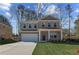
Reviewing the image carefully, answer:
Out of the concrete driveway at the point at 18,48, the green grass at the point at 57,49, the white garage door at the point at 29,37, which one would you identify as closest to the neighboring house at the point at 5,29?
the concrete driveway at the point at 18,48

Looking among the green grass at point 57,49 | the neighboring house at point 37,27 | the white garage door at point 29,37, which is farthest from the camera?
the white garage door at point 29,37

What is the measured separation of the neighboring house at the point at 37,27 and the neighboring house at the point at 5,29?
45cm

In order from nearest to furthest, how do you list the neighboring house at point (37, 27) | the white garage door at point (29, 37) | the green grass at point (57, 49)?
the green grass at point (57, 49) < the neighboring house at point (37, 27) < the white garage door at point (29, 37)

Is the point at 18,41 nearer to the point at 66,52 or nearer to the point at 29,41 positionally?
the point at 29,41

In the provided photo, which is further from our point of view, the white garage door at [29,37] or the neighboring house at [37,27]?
the white garage door at [29,37]

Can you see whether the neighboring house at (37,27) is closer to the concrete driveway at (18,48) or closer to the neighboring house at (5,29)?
the concrete driveway at (18,48)

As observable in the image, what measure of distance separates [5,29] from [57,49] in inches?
85.9

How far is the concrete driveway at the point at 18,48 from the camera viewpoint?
67.0 ft

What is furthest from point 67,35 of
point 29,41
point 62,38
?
point 29,41

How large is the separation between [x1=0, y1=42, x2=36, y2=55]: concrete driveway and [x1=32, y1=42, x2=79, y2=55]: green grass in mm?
232

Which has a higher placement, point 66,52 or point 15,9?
point 15,9

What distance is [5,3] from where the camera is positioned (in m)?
20.3

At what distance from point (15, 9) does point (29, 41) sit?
137 centimetres

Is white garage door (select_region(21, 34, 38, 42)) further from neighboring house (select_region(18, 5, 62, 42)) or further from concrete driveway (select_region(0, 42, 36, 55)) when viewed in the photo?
concrete driveway (select_region(0, 42, 36, 55))
